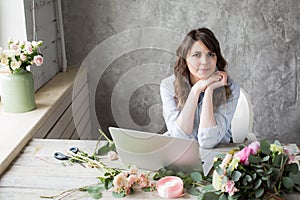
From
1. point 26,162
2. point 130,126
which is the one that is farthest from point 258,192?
point 130,126

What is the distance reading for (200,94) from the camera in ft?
6.63

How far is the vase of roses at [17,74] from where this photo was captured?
2.05 meters

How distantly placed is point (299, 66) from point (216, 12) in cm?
65

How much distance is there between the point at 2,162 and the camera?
63.4 inches

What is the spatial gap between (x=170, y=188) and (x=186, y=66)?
0.80 metres

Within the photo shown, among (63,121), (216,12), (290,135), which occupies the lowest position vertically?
(290,135)

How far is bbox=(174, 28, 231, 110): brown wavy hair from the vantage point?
198cm

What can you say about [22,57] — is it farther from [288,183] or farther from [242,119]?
[288,183]

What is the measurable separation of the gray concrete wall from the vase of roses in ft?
2.75

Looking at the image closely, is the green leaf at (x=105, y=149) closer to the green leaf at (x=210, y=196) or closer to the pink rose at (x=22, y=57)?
the green leaf at (x=210, y=196)

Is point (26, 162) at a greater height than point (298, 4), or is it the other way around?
point (298, 4)

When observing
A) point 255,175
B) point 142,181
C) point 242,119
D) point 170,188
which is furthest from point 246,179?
point 242,119

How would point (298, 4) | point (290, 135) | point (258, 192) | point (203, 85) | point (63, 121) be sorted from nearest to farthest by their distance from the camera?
→ point (258, 192) → point (203, 85) → point (63, 121) → point (298, 4) → point (290, 135)

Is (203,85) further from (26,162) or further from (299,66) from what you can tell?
(299,66)
